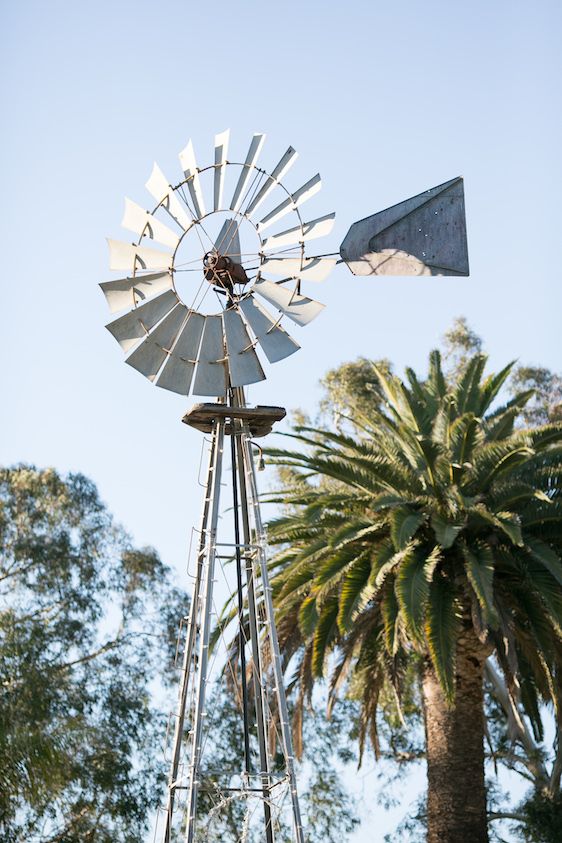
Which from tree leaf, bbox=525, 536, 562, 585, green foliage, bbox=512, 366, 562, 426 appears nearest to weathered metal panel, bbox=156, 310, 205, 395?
tree leaf, bbox=525, 536, 562, 585

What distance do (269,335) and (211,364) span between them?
1.73 ft

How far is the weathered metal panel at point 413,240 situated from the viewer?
10.5 metres

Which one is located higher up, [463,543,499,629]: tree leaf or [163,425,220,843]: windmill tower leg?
[463,543,499,629]: tree leaf

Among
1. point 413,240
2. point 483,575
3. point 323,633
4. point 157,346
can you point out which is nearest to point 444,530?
point 483,575

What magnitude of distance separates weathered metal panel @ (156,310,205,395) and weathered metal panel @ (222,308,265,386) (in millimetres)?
252

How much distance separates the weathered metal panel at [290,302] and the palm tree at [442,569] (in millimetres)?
4123

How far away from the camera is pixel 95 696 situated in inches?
862

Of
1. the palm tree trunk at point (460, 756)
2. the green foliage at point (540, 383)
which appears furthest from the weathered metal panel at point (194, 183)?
the green foliage at point (540, 383)

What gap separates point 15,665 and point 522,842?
30.1 ft

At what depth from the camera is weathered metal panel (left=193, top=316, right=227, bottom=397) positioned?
33.4ft

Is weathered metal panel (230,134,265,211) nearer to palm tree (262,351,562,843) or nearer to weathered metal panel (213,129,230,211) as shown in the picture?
weathered metal panel (213,129,230,211)

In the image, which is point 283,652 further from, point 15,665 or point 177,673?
point 177,673

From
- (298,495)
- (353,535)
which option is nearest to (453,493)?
(353,535)

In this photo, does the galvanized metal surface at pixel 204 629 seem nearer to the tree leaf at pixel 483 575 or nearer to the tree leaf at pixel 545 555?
the tree leaf at pixel 483 575
